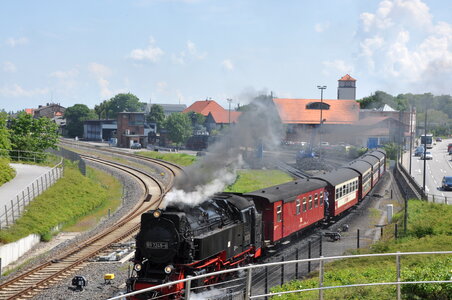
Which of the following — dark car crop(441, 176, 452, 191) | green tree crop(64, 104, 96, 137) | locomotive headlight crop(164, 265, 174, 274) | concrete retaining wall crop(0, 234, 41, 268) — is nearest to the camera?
locomotive headlight crop(164, 265, 174, 274)

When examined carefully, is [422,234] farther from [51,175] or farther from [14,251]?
[51,175]

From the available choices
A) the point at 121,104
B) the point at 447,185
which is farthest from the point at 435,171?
the point at 121,104

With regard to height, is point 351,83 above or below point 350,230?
above

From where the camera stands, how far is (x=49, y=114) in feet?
626

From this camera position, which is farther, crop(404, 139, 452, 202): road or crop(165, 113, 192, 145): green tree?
crop(165, 113, 192, 145): green tree

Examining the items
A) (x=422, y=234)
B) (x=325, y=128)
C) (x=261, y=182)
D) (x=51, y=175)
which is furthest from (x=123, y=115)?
(x=422, y=234)

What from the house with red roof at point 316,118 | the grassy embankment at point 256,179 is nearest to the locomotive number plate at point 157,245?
the grassy embankment at point 256,179

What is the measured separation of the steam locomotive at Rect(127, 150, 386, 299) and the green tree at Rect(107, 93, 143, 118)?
133 metres

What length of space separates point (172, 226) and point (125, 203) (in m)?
27.7

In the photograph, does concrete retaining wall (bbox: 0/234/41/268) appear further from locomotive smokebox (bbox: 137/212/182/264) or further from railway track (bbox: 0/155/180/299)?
locomotive smokebox (bbox: 137/212/182/264)

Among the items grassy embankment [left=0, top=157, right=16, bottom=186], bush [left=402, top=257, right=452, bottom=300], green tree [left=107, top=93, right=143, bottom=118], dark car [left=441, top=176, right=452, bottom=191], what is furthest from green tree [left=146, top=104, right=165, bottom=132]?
bush [left=402, top=257, right=452, bottom=300]

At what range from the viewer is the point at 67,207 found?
123 feet

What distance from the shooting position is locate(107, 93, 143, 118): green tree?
513 ft

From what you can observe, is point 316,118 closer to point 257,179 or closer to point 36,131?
point 257,179
